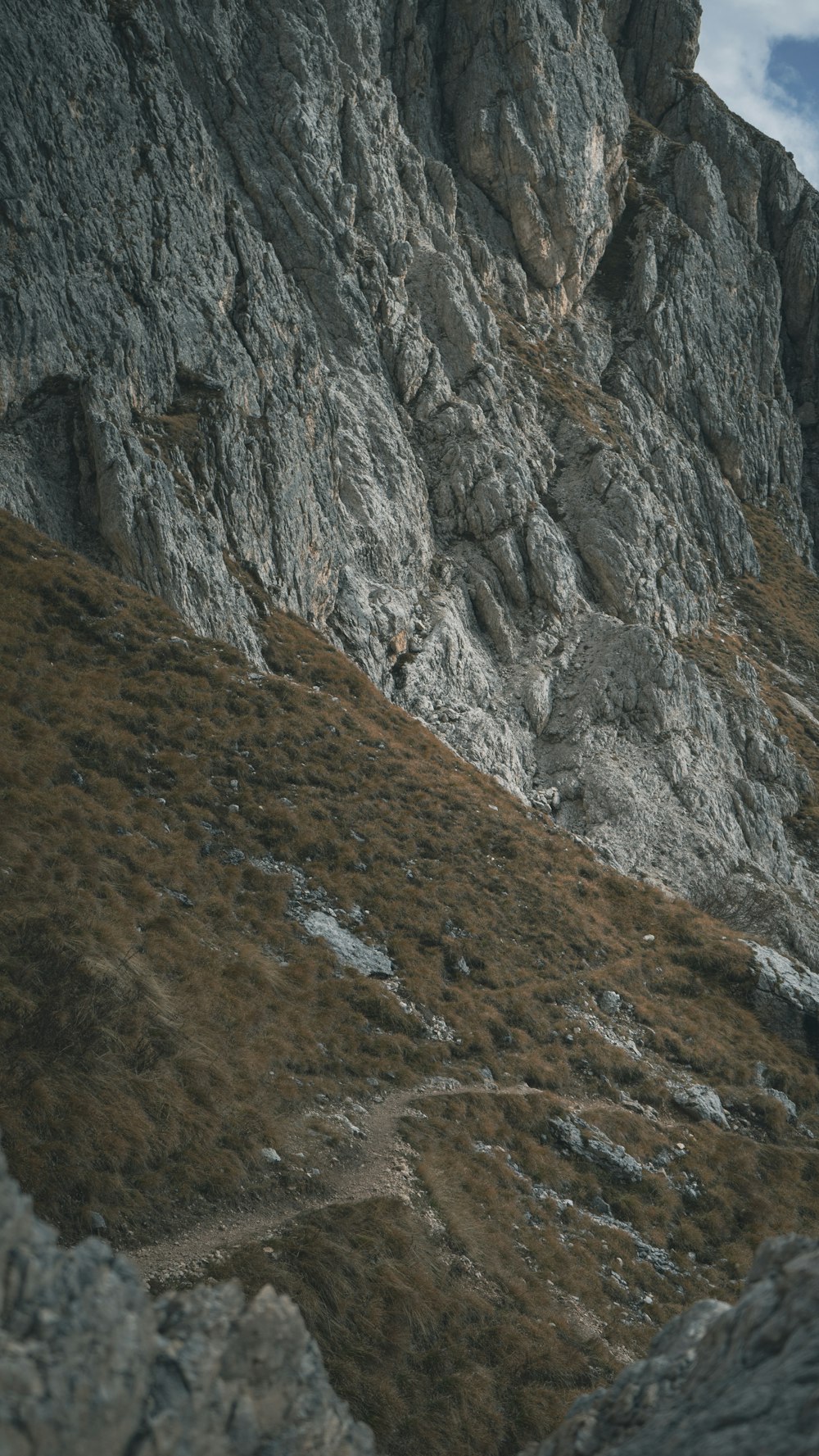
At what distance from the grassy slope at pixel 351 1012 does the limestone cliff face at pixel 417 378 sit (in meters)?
6.57

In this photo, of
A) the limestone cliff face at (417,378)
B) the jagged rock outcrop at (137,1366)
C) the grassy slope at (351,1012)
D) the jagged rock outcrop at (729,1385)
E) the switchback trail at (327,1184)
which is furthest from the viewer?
the limestone cliff face at (417,378)

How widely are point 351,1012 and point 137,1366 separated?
1702 cm


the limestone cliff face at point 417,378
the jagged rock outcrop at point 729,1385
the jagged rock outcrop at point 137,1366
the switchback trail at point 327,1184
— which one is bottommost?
the switchback trail at point 327,1184

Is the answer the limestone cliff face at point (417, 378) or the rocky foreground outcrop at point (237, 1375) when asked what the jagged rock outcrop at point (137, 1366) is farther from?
the limestone cliff face at point (417, 378)

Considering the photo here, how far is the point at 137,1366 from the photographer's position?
23.8 feet

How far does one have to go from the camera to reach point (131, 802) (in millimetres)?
26969

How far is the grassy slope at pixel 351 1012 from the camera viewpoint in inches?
599

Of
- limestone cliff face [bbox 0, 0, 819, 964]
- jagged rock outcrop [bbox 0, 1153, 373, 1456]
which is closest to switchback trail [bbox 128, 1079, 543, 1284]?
jagged rock outcrop [bbox 0, 1153, 373, 1456]

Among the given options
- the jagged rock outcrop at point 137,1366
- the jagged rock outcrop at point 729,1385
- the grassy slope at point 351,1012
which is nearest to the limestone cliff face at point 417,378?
the grassy slope at point 351,1012

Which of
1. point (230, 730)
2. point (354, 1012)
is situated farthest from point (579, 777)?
point (354, 1012)

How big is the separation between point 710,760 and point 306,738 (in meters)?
31.2

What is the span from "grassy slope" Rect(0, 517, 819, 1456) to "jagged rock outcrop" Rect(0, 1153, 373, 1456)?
6.34m

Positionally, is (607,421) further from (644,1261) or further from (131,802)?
(644,1261)

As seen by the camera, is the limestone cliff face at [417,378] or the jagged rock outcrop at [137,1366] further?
the limestone cliff face at [417,378]
